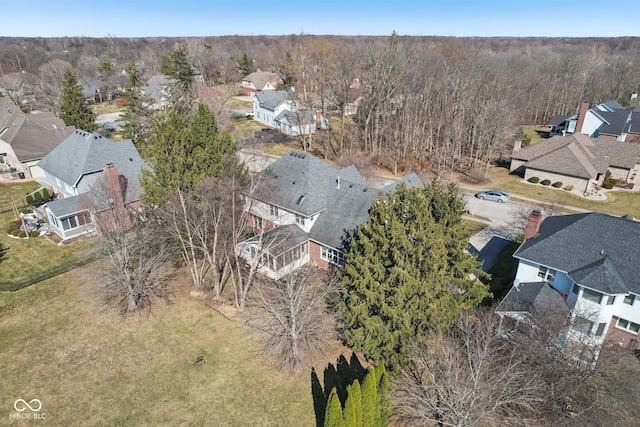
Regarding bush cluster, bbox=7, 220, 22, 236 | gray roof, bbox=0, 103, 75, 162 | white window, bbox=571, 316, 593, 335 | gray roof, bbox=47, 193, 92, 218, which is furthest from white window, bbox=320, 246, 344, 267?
gray roof, bbox=0, 103, 75, 162

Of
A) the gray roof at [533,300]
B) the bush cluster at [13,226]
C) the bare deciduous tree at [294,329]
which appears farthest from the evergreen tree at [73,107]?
the gray roof at [533,300]

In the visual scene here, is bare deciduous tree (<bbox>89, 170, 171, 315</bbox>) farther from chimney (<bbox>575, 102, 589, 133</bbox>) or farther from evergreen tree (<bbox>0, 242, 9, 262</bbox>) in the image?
chimney (<bbox>575, 102, 589, 133</bbox>)

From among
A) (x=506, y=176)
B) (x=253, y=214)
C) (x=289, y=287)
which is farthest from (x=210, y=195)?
(x=506, y=176)

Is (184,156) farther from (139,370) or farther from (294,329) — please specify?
(294,329)

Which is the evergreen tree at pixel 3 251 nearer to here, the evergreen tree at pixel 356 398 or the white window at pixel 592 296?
the evergreen tree at pixel 356 398

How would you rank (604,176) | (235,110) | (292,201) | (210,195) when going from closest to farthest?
(210,195) < (292,201) < (604,176) < (235,110)

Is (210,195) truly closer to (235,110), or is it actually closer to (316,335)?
(316,335)

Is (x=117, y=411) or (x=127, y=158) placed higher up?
(x=127, y=158)

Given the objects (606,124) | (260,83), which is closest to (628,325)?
(606,124)
